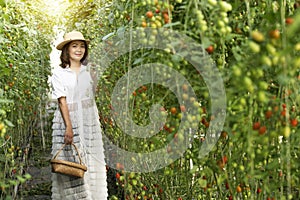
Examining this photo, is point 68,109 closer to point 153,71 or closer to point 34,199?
point 34,199

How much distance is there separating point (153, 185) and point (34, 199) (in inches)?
65.1

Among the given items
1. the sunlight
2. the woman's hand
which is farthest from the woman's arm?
the sunlight

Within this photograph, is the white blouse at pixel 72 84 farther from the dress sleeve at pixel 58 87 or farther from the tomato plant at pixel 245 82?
the tomato plant at pixel 245 82

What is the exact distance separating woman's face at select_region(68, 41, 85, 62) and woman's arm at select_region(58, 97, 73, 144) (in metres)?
0.29

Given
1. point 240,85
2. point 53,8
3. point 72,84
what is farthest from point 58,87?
point 53,8

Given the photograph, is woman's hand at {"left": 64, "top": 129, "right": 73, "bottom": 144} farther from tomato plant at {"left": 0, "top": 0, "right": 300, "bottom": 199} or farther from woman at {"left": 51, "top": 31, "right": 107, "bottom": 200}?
tomato plant at {"left": 0, "top": 0, "right": 300, "bottom": 199}

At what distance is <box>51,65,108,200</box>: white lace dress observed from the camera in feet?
9.84

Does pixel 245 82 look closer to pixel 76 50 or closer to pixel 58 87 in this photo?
pixel 58 87

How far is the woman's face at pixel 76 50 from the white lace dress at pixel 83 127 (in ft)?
0.25

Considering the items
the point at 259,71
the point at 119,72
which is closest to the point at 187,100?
the point at 259,71

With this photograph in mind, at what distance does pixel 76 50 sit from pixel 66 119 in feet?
1.57

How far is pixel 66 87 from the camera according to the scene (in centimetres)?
300

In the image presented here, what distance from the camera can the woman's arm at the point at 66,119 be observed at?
2912mm

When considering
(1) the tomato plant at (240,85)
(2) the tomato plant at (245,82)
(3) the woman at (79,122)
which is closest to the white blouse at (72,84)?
(3) the woman at (79,122)
